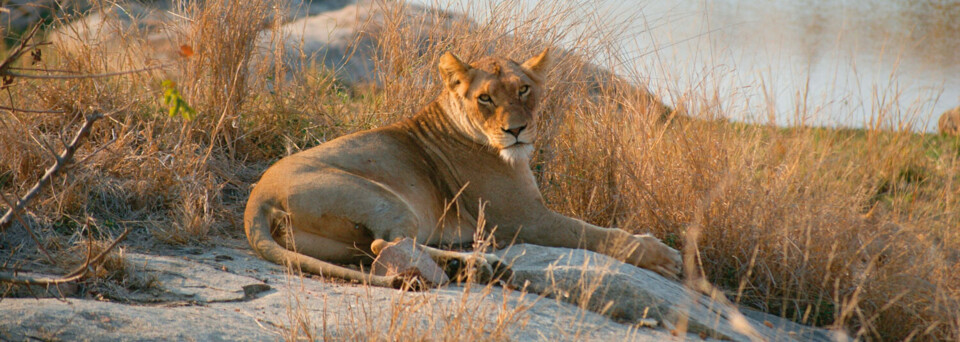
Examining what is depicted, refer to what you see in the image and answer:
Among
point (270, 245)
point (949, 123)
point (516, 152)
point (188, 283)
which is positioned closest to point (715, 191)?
point (516, 152)

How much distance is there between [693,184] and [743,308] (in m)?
0.81

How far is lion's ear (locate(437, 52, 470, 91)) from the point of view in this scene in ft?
14.8

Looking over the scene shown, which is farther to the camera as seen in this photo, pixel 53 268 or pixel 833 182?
pixel 833 182

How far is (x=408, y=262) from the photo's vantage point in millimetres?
3533

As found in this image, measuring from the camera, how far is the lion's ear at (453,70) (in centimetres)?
450

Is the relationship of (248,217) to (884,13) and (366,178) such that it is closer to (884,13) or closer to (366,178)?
(366,178)

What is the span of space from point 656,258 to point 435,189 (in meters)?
1.24

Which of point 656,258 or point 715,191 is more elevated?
point 715,191

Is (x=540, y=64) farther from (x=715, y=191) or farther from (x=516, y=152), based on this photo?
(x=715, y=191)

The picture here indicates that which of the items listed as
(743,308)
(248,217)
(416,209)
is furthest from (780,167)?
(248,217)

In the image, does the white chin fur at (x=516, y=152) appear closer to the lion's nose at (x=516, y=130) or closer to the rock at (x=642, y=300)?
the lion's nose at (x=516, y=130)

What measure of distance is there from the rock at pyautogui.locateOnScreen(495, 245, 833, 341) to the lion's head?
2.48 ft

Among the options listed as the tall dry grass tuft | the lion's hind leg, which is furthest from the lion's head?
the lion's hind leg

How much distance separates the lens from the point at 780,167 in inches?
195
